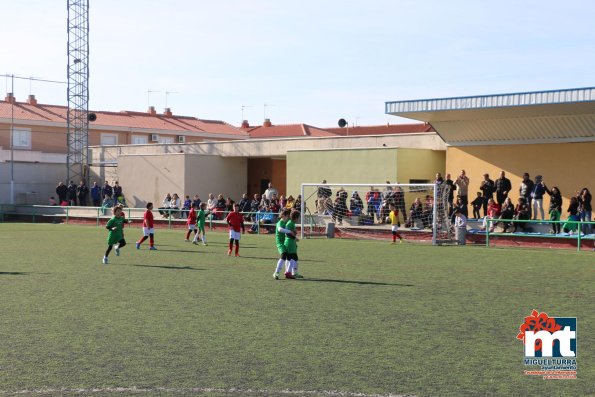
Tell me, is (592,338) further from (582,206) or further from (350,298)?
(582,206)

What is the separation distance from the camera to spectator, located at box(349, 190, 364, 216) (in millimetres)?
31672

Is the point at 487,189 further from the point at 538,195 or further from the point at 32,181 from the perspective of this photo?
the point at 32,181

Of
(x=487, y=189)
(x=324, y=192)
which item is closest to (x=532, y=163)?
(x=487, y=189)

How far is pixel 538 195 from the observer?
2756cm

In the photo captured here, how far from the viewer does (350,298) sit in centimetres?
1365

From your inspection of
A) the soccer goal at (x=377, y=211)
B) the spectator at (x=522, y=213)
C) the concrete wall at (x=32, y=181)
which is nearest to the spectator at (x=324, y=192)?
the soccer goal at (x=377, y=211)

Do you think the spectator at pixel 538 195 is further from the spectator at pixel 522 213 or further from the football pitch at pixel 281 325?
the football pitch at pixel 281 325

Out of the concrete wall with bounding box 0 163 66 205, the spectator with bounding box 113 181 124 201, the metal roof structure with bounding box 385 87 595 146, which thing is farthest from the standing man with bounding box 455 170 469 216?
the concrete wall with bounding box 0 163 66 205

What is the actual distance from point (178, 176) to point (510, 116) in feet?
60.5

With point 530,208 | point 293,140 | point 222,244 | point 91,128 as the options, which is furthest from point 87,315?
point 91,128

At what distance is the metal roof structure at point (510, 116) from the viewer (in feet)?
92.2

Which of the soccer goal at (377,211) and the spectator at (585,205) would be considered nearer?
the spectator at (585,205)

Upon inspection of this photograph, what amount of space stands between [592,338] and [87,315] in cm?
684

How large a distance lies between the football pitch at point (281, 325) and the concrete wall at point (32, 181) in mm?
27359
